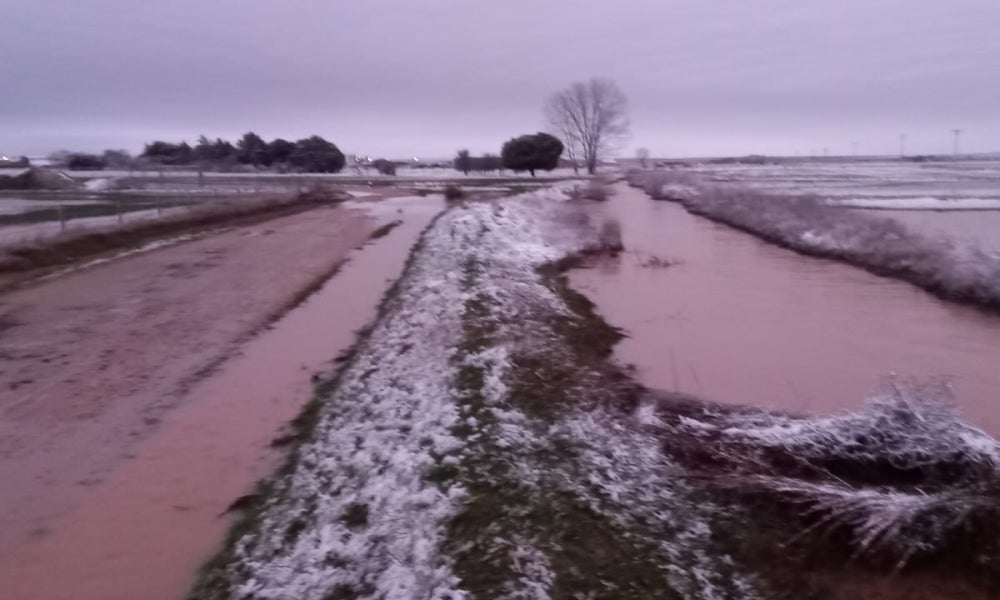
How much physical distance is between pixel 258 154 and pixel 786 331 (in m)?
99.5

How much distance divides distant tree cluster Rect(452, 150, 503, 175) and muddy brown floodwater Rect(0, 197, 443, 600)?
325ft

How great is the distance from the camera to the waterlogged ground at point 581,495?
5.82 m

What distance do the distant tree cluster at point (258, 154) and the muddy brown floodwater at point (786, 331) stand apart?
268 ft

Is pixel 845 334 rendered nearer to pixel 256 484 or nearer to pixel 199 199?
pixel 256 484

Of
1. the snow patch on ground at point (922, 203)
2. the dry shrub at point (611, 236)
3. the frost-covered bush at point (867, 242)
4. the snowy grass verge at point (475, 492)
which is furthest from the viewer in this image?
the snow patch on ground at point (922, 203)

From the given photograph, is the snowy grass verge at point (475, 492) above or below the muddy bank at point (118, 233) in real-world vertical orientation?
below

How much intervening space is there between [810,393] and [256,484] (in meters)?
7.46

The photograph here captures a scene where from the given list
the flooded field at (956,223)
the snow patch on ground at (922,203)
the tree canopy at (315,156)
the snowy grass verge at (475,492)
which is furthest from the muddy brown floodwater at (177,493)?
the tree canopy at (315,156)

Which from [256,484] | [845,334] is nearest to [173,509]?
[256,484]

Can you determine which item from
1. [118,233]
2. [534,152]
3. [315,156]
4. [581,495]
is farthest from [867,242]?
[315,156]

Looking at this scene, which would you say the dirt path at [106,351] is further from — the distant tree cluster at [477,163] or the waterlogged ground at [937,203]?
the distant tree cluster at [477,163]

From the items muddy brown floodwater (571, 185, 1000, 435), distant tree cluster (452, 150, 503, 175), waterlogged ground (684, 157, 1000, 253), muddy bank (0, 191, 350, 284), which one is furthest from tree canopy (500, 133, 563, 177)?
muddy brown floodwater (571, 185, 1000, 435)

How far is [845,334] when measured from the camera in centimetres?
1541

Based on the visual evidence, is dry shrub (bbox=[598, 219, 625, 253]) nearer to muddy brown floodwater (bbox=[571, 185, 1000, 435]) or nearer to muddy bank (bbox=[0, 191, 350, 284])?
muddy brown floodwater (bbox=[571, 185, 1000, 435])
